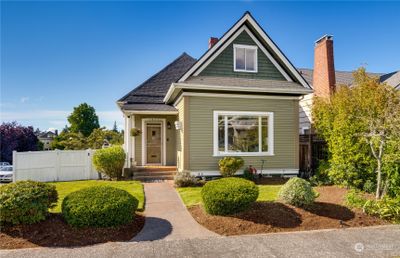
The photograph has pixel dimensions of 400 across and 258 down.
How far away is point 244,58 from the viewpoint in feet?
41.9

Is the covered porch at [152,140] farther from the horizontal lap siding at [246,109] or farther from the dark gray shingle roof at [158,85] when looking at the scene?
the horizontal lap siding at [246,109]

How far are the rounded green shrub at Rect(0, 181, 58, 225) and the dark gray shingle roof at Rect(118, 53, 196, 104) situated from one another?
30.3ft

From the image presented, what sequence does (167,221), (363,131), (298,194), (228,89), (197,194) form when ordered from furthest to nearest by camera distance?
1. (228,89)
2. (197,194)
3. (363,131)
4. (298,194)
5. (167,221)

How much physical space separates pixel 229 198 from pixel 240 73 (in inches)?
303

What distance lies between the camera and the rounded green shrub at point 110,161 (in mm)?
12148

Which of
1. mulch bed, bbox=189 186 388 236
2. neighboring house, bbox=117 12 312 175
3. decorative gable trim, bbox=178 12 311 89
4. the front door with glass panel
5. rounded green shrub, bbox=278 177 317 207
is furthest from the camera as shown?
the front door with glass panel

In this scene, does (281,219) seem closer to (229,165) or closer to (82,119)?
(229,165)

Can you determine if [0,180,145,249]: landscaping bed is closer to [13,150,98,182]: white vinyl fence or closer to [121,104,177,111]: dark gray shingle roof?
[13,150,98,182]: white vinyl fence

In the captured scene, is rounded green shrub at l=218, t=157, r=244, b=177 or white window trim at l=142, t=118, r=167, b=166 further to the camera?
white window trim at l=142, t=118, r=167, b=166

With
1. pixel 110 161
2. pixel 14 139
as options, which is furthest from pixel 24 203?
pixel 14 139

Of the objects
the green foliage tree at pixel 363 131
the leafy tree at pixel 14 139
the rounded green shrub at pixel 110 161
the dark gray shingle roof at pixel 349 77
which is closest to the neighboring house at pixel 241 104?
the rounded green shrub at pixel 110 161

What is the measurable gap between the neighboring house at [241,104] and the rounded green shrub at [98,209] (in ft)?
17.8

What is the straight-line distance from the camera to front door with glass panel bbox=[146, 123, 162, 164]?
15133 mm

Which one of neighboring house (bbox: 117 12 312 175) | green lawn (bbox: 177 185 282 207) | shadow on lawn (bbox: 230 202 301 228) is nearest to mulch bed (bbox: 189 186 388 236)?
shadow on lawn (bbox: 230 202 301 228)
